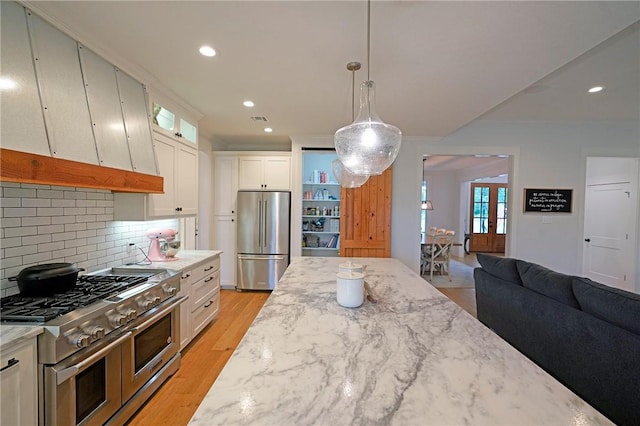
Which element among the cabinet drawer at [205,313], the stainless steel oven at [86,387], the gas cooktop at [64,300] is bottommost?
the cabinet drawer at [205,313]

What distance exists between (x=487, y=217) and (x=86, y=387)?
33.2 ft

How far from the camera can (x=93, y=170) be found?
1745mm

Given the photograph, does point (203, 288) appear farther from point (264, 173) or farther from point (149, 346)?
point (264, 173)

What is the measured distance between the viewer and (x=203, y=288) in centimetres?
297

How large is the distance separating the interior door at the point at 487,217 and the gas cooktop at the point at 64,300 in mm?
9366

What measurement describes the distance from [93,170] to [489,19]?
256 cm

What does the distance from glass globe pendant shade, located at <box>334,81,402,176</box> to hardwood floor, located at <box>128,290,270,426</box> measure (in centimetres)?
206

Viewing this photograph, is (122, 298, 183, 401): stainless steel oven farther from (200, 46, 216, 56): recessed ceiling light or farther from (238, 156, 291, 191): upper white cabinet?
(238, 156, 291, 191): upper white cabinet

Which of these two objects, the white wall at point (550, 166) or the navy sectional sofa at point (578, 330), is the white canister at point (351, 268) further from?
the white wall at point (550, 166)

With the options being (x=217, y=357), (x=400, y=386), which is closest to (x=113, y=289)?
(x=217, y=357)

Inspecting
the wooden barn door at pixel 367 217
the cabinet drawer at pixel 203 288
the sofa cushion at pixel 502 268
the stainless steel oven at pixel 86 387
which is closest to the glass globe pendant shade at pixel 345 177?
the wooden barn door at pixel 367 217

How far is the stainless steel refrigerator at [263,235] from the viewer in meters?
4.42

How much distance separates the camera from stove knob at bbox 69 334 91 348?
55.2 inches

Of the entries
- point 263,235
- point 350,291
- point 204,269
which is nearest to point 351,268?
point 350,291
